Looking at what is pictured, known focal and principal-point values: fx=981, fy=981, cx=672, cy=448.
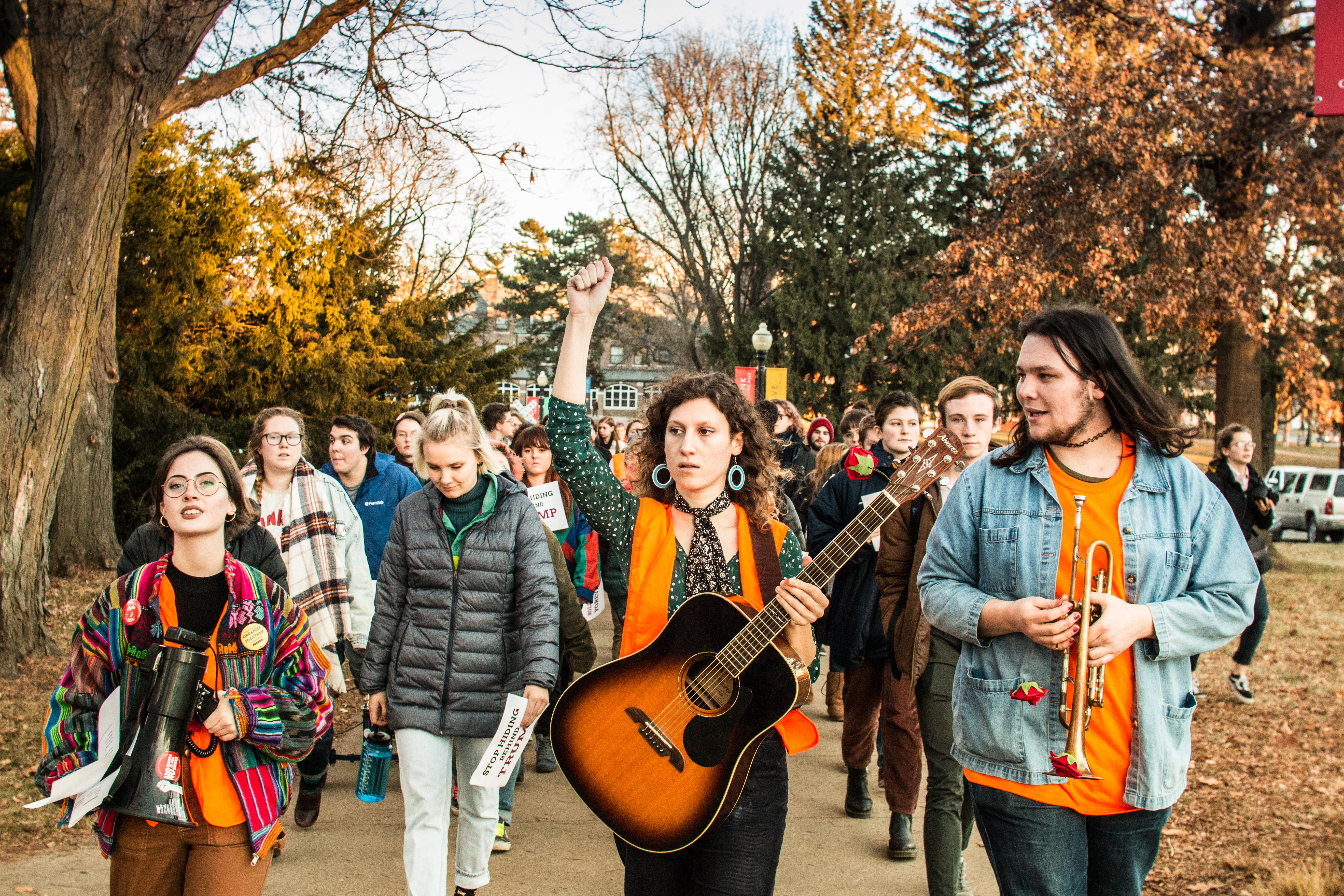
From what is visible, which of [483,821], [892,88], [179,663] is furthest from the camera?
[892,88]

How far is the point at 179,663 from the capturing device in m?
2.66

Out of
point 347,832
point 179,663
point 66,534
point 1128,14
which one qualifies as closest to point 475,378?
point 66,534

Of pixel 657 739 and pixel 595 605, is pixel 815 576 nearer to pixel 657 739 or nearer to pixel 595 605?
pixel 657 739

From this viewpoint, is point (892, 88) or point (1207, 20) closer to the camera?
point (1207, 20)

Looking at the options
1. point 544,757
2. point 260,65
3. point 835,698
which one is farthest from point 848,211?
point 544,757

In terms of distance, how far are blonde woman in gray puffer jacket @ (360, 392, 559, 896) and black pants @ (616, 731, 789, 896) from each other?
1.16 meters

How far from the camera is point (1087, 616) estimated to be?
7.44 ft

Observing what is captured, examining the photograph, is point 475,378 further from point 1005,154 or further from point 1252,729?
point 1005,154

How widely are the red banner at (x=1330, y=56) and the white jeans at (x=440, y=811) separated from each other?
12.5ft

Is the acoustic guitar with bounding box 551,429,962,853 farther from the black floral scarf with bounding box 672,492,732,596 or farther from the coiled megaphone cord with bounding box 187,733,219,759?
the coiled megaphone cord with bounding box 187,733,219,759

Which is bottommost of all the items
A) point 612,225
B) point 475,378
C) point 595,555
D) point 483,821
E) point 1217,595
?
point 483,821

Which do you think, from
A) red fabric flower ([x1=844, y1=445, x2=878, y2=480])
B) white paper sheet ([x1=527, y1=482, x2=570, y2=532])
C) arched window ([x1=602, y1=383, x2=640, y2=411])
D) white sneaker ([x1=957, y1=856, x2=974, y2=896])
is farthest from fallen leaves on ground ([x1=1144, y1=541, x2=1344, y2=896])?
arched window ([x1=602, y1=383, x2=640, y2=411])

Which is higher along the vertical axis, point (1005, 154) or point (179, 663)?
point (1005, 154)

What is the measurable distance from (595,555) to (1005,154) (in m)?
30.0
